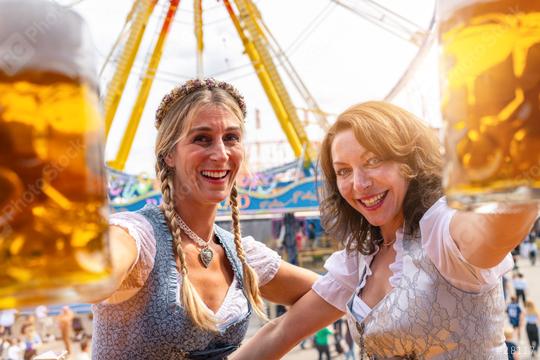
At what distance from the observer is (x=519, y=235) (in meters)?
0.48

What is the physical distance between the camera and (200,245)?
1000mm

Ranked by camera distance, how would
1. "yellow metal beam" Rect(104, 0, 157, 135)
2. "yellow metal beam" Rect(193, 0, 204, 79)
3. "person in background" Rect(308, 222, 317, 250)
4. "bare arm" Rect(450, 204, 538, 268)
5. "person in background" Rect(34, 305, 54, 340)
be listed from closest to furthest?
"bare arm" Rect(450, 204, 538, 268), "person in background" Rect(34, 305, 54, 340), "yellow metal beam" Rect(193, 0, 204, 79), "yellow metal beam" Rect(104, 0, 157, 135), "person in background" Rect(308, 222, 317, 250)

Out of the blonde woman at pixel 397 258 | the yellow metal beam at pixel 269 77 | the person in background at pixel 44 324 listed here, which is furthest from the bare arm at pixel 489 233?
the yellow metal beam at pixel 269 77

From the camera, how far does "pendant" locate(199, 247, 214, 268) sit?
0.98 m

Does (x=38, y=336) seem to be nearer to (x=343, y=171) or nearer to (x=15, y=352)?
(x=15, y=352)

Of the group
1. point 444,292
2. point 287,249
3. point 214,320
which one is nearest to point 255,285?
point 214,320

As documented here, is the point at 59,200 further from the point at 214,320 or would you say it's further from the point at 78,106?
the point at 214,320

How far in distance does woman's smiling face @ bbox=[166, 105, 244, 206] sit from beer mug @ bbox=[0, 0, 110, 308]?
23.2 inches

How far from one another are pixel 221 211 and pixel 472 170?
5897 millimetres

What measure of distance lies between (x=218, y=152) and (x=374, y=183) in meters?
0.29

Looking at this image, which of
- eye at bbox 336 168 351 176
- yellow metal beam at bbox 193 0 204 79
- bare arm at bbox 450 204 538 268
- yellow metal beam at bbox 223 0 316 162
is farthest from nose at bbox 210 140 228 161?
yellow metal beam at bbox 193 0 204 79

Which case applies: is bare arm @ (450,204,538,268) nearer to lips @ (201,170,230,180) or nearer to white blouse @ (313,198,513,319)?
white blouse @ (313,198,513,319)

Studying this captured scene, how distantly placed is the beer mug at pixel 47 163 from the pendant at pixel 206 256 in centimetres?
62

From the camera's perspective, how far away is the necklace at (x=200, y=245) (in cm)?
98
